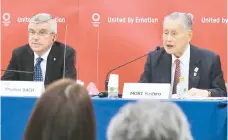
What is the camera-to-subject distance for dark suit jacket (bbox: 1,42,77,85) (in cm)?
379

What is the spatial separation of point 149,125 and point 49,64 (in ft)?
8.79

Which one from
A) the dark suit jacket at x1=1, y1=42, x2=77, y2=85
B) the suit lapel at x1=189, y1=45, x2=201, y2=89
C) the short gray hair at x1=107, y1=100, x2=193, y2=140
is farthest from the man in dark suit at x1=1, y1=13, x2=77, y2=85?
the short gray hair at x1=107, y1=100, x2=193, y2=140

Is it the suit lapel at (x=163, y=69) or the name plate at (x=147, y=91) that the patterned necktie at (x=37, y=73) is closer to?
the suit lapel at (x=163, y=69)

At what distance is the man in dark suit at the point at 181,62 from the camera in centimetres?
352

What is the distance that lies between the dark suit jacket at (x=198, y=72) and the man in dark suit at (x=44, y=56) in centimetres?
66

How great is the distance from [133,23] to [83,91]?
317 centimetres

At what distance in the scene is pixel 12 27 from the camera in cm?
486

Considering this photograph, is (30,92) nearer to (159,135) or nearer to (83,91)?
(83,91)

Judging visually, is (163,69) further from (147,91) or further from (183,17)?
(147,91)

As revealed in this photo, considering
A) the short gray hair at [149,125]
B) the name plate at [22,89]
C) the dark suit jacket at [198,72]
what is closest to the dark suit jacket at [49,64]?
the dark suit jacket at [198,72]

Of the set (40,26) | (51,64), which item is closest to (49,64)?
(51,64)

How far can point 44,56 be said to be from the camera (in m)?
3.92

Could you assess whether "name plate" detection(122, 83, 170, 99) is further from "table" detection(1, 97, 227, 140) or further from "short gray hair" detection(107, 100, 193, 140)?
"short gray hair" detection(107, 100, 193, 140)

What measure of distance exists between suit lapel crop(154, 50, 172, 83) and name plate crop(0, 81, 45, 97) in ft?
3.49
